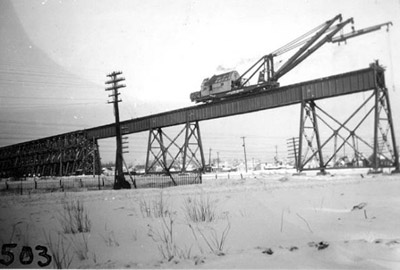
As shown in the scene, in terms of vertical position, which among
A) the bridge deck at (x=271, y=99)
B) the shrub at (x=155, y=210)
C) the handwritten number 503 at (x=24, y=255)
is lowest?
the shrub at (x=155, y=210)

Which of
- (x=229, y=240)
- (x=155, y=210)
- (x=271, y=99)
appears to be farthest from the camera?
(x=271, y=99)

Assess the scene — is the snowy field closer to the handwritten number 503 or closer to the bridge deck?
the handwritten number 503

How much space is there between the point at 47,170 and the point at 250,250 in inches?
1382

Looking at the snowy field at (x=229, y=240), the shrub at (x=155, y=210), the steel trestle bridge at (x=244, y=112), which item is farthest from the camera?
the steel trestle bridge at (x=244, y=112)

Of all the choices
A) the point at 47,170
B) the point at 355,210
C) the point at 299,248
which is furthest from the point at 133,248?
the point at 47,170

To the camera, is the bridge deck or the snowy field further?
the bridge deck

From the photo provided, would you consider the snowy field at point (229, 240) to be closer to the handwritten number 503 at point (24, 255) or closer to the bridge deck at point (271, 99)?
the handwritten number 503 at point (24, 255)

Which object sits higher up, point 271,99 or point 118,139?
point 271,99

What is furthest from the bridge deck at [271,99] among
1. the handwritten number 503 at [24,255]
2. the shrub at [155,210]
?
the handwritten number 503 at [24,255]

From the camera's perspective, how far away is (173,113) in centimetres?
2170

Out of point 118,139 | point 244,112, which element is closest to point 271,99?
point 244,112

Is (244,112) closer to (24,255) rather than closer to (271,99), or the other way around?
(271,99)

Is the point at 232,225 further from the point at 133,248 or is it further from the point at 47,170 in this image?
the point at 47,170

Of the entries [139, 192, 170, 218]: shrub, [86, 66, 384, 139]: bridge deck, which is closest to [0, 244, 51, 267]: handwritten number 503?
[139, 192, 170, 218]: shrub
